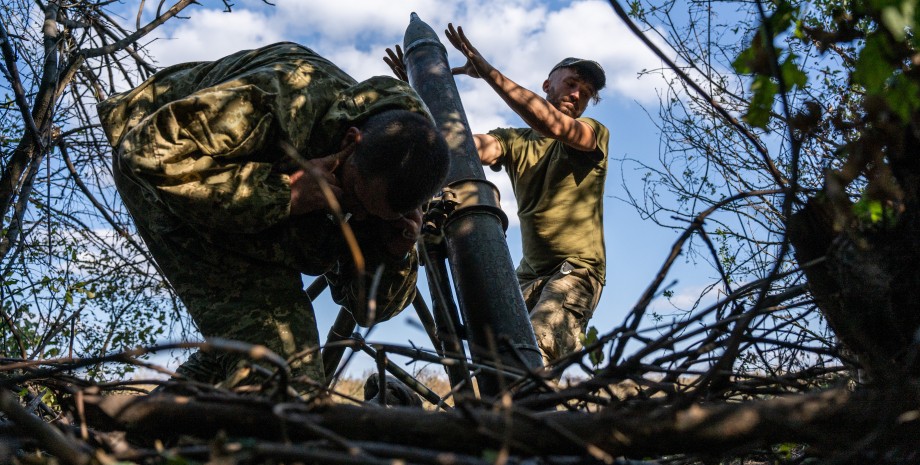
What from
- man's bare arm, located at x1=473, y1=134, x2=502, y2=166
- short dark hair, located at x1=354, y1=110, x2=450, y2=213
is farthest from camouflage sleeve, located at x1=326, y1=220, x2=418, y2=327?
man's bare arm, located at x1=473, y1=134, x2=502, y2=166

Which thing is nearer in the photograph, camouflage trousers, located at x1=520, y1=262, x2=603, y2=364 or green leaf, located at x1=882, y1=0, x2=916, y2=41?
green leaf, located at x1=882, y1=0, x2=916, y2=41

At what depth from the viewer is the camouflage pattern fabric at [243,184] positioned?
8.13ft

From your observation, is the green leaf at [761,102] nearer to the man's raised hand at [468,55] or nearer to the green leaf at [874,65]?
the green leaf at [874,65]

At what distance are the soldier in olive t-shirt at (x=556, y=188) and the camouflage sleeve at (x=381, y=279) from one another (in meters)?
A: 1.01

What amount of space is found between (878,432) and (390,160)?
5.63 feet

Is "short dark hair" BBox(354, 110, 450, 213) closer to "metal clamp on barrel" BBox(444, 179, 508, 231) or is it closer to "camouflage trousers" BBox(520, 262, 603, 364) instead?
"metal clamp on barrel" BBox(444, 179, 508, 231)

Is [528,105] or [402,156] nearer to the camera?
[402,156]

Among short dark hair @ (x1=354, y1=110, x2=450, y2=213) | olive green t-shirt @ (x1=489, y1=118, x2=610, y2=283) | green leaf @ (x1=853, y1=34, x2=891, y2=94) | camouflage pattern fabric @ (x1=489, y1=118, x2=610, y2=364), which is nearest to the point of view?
green leaf @ (x1=853, y1=34, x2=891, y2=94)

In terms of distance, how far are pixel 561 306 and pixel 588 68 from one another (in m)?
1.75

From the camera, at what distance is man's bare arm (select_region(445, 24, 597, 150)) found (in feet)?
14.3

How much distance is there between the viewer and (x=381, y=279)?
3.21 metres

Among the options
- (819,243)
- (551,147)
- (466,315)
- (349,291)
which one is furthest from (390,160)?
(551,147)

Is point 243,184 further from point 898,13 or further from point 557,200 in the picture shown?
point 557,200

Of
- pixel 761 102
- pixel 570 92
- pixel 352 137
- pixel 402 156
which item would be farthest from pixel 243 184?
pixel 570 92
